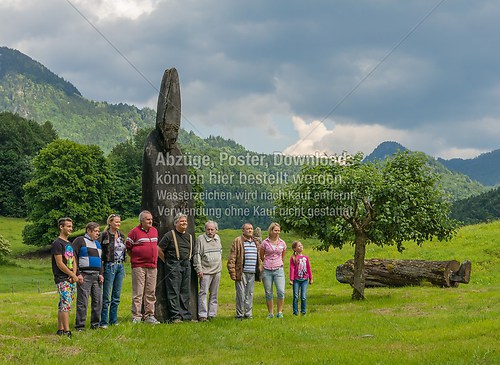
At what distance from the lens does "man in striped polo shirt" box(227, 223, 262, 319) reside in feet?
51.7

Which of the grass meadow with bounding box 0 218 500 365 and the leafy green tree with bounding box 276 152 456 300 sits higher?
the leafy green tree with bounding box 276 152 456 300

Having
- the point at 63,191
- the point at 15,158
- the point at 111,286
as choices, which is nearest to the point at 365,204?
the point at 111,286

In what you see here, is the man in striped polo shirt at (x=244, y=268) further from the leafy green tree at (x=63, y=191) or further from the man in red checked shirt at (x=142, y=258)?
the leafy green tree at (x=63, y=191)

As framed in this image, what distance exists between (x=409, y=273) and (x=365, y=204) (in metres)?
6.90

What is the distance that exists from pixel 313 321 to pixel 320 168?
8632 mm

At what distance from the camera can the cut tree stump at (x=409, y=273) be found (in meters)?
26.3

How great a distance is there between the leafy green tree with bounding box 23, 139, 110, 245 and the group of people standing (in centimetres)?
5105

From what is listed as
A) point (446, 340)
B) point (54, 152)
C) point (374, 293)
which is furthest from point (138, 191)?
point (446, 340)

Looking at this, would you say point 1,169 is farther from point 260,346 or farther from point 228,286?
point 260,346

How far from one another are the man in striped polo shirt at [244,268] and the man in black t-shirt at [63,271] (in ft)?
15.3

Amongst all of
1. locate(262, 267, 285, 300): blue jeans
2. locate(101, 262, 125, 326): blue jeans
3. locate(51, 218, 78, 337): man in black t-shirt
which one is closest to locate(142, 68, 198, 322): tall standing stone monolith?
locate(101, 262, 125, 326): blue jeans

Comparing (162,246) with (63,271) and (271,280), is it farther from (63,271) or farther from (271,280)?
(271,280)

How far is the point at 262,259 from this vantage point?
650 inches

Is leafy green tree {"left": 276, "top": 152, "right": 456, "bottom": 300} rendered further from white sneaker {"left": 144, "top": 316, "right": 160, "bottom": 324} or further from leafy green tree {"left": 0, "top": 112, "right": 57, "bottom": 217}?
leafy green tree {"left": 0, "top": 112, "right": 57, "bottom": 217}
